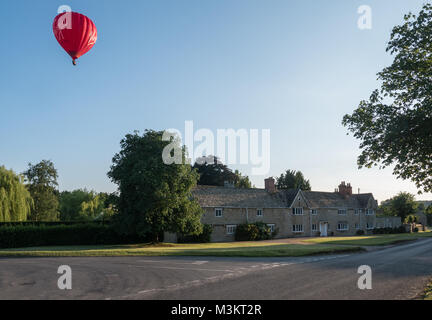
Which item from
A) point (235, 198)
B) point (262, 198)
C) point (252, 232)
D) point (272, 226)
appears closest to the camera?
point (252, 232)

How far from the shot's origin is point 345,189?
72312mm

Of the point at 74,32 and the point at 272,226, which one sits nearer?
the point at 74,32

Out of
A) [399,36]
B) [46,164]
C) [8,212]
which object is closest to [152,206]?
[8,212]

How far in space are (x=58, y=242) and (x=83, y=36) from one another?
108ft

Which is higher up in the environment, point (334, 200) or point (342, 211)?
point (334, 200)

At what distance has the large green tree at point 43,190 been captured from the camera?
72.4 metres

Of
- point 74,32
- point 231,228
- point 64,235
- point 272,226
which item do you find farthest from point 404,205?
point 74,32

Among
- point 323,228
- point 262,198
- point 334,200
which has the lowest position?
point 323,228

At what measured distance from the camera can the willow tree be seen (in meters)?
43.0

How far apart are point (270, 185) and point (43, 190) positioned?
48771mm

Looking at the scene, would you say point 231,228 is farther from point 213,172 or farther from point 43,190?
point 43,190

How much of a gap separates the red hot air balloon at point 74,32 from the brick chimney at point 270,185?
47076 mm

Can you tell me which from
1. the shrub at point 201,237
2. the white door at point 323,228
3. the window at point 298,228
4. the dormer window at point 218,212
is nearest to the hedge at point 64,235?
the shrub at point 201,237
